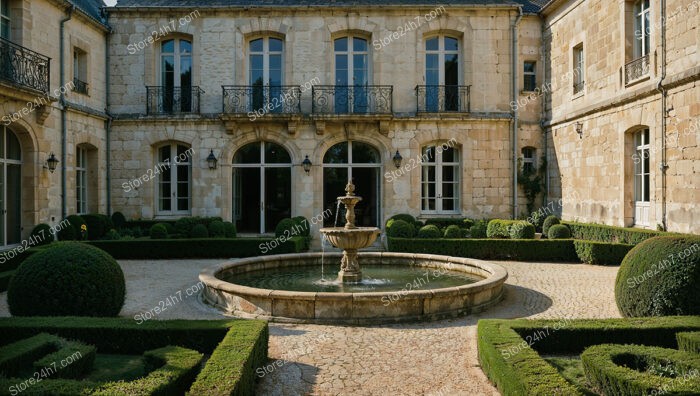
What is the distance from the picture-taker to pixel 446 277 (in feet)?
31.3

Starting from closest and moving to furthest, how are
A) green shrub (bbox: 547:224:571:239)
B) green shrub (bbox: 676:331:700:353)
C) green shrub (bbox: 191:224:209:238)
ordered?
green shrub (bbox: 676:331:700:353) < green shrub (bbox: 547:224:571:239) < green shrub (bbox: 191:224:209:238)

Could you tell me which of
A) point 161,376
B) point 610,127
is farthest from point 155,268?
point 610,127

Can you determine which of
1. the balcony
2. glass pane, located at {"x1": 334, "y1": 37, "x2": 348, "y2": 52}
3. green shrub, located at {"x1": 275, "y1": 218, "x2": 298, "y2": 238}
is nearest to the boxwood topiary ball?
green shrub, located at {"x1": 275, "y1": 218, "x2": 298, "y2": 238}

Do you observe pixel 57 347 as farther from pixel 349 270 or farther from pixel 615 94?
pixel 615 94

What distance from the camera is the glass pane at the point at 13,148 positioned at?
1294 centimetres

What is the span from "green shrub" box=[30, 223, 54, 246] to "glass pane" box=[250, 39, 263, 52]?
8002mm

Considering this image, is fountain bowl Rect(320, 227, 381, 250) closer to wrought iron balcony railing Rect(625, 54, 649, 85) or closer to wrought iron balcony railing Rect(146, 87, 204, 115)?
wrought iron balcony railing Rect(625, 54, 649, 85)

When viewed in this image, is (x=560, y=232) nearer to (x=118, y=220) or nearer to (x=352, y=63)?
(x=352, y=63)

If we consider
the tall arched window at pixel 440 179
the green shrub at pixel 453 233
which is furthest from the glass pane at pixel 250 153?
the green shrub at pixel 453 233

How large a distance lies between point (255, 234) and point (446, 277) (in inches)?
347

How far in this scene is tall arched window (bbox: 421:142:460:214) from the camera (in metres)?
17.0

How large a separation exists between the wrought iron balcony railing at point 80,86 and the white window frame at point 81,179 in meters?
1.65

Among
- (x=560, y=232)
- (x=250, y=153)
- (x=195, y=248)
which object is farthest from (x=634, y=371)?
(x=250, y=153)

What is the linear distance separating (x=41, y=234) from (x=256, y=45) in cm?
835
